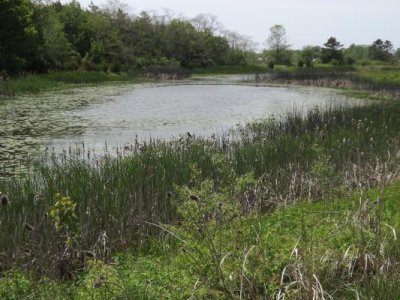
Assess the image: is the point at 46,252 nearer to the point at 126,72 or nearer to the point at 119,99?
the point at 119,99

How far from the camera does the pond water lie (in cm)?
1280

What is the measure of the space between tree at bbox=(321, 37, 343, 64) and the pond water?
54.6 m

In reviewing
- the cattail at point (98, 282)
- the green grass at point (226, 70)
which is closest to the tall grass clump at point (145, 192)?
the cattail at point (98, 282)

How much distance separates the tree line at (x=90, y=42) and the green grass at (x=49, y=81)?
1.83 m

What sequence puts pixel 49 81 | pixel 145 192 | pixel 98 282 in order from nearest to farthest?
1. pixel 98 282
2. pixel 145 192
3. pixel 49 81

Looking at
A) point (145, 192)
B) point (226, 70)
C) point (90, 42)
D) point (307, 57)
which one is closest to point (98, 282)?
point (145, 192)

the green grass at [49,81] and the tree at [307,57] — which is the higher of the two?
the tree at [307,57]

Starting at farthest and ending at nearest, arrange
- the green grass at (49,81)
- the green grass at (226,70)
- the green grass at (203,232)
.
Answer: the green grass at (226,70)
the green grass at (49,81)
the green grass at (203,232)

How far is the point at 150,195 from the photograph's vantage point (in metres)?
6.52

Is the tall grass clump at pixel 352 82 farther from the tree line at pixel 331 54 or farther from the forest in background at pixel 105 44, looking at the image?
the tree line at pixel 331 54

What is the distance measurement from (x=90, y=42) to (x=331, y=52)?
140 feet

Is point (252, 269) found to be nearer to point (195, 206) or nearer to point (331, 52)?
point (195, 206)

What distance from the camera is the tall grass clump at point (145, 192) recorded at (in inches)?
195

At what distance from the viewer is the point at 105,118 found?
58.2ft
